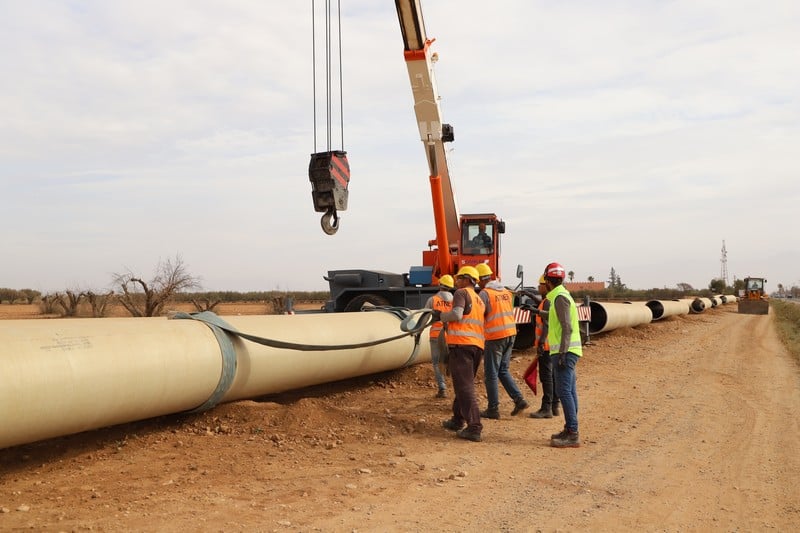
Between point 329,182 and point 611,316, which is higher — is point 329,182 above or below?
above

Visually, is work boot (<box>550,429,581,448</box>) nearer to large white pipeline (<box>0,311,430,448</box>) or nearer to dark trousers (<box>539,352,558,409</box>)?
dark trousers (<box>539,352,558,409</box>)

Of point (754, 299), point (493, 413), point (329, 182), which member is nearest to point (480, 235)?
point (329, 182)

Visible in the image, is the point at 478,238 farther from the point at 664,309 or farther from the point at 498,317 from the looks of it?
the point at 664,309

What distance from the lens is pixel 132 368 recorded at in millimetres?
5406

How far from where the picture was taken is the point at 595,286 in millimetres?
79000

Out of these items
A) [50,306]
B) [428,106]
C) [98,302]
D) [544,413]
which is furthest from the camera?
[50,306]

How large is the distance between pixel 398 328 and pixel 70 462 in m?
4.53

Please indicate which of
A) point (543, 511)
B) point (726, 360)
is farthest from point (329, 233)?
point (726, 360)

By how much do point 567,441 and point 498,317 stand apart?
1.60 metres

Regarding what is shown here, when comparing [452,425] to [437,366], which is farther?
[437,366]

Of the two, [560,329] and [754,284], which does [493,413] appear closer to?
[560,329]

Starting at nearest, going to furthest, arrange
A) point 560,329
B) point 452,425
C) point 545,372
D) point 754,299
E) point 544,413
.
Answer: point 560,329
point 452,425
point 544,413
point 545,372
point 754,299

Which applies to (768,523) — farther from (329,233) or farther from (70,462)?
(329,233)

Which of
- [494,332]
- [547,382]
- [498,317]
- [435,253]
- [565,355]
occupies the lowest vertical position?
[547,382]
